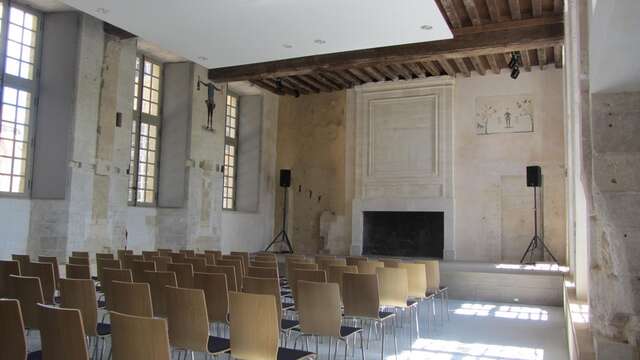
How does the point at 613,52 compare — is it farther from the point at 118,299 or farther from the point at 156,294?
the point at 156,294

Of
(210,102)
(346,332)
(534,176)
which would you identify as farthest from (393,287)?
(210,102)

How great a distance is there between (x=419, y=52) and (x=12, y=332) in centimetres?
867

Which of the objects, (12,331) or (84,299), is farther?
(84,299)

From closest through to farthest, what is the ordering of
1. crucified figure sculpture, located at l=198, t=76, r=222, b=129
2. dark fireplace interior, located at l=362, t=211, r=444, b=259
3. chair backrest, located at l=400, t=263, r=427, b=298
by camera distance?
1. chair backrest, located at l=400, t=263, r=427, b=298
2. crucified figure sculpture, located at l=198, t=76, r=222, b=129
3. dark fireplace interior, located at l=362, t=211, r=444, b=259

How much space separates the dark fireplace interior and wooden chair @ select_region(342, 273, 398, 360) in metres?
8.16

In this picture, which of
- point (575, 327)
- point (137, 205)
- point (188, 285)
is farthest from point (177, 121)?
point (575, 327)

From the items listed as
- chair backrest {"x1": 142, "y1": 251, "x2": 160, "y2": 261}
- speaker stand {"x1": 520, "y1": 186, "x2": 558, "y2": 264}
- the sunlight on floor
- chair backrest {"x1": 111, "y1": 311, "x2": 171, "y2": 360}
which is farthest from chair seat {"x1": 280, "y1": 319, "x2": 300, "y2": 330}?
speaker stand {"x1": 520, "y1": 186, "x2": 558, "y2": 264}

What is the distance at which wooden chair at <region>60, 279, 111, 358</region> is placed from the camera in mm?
3676

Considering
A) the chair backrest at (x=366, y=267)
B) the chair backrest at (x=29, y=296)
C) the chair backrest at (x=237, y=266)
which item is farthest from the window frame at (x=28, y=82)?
the chair backrest at (x=366, y=267)

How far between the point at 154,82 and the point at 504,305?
8518mm

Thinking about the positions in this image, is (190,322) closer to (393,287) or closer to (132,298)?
(132,298)

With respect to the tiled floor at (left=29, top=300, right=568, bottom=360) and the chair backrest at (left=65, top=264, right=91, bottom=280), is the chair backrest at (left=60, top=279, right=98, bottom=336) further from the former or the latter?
the tiled floor at (left=29, top=300, right=568, bottom=360)

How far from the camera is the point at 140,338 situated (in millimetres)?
2576

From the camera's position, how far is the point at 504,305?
854 centimetres
